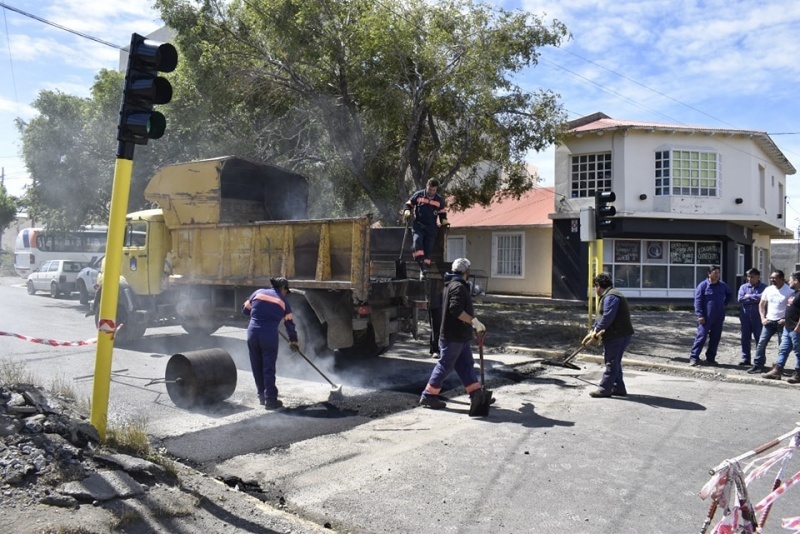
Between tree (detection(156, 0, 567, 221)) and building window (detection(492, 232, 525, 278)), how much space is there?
8.49 metres

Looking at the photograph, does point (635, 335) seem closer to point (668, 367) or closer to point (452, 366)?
point (668, 367)

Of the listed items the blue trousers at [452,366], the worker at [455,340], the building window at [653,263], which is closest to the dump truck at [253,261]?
the worker at [455,340]

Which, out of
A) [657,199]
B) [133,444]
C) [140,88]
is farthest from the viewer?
[657,199]

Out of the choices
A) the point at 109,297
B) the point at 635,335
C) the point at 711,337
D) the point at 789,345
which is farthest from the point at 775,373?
the point at 109,297

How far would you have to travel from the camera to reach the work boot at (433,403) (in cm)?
716

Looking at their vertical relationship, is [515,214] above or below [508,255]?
above

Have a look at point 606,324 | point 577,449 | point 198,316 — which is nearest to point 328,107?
point 198,316

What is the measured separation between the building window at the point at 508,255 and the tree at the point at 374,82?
334 inches

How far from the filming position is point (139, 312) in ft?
37.7

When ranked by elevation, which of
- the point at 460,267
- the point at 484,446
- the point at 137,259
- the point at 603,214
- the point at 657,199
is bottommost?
the point at 484,446

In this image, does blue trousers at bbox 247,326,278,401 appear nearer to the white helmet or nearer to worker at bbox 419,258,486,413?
worker at bbox 419,258,486,413

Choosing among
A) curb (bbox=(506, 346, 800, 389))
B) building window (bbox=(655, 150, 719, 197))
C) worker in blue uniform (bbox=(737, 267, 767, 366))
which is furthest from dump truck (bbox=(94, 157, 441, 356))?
building window (bbox=(655, 150, 719, 197))

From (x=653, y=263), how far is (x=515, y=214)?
569 cm

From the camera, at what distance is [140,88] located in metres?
5.10
